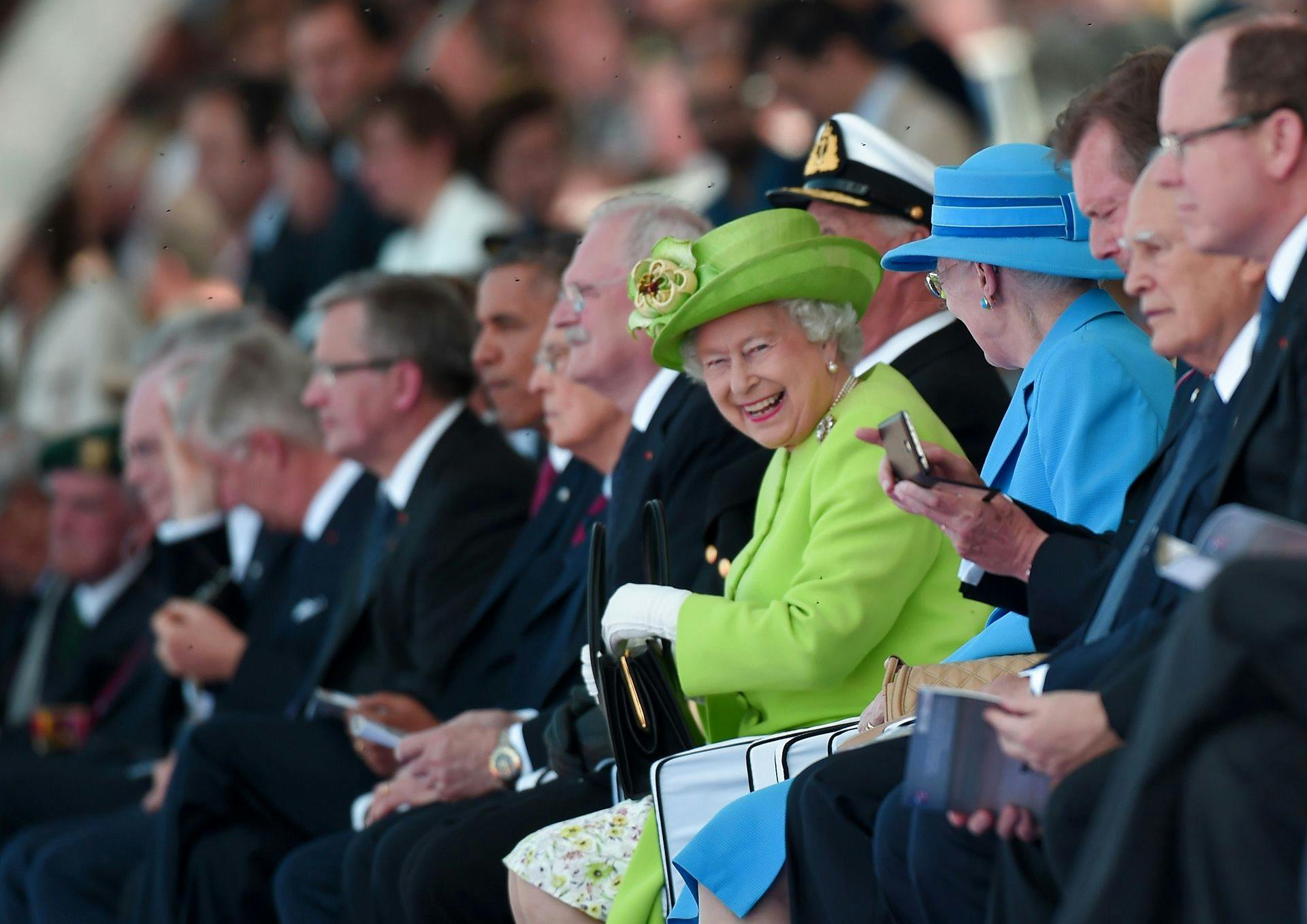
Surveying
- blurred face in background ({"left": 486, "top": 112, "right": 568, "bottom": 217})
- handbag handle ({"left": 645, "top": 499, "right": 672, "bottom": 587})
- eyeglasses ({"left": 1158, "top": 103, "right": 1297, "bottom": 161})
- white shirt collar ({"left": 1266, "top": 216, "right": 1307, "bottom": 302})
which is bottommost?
handbag handle ({"left": 645, "top": 499, "right": 672, "bottom": 587})

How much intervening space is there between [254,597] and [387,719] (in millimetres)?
1258

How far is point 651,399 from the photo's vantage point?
431 centimetres

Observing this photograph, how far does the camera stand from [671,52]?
8500 millimetres

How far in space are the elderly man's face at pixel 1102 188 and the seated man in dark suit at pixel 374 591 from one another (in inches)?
84.8

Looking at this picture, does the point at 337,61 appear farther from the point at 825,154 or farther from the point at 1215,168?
the point at 1215,168

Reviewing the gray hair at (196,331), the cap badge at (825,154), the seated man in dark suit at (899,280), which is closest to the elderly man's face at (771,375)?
the seated man in dark suit at (899,280)

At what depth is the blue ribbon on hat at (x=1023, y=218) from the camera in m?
3.34

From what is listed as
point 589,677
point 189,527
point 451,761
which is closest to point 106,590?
point 189,527

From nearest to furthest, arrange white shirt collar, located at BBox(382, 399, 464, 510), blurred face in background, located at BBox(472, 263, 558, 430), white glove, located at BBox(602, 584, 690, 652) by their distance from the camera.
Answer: white glove, located at BBox(602, 584, 690, 652)
blurred face in background, located at BBox(472, 263, 558, 430)
white shirt collar, located at BBox(382, 399, 464, 510)

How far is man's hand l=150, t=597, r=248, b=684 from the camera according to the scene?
5.52m

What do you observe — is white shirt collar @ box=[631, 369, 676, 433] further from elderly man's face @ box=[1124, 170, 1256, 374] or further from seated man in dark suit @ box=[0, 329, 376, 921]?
elderly man's face @ box=[1124, 170, 1256, 374]

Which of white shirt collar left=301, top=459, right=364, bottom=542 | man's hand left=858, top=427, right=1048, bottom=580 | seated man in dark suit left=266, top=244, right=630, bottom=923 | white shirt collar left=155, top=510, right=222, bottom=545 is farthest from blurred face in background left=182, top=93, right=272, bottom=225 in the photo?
man's hand left=858, top=427, right=1048, bottom=580

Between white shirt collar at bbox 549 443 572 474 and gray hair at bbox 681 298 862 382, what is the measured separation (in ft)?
3.87

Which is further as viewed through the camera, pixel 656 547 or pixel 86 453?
pixel 86 453
